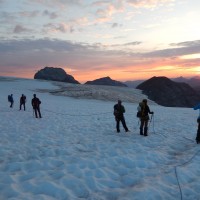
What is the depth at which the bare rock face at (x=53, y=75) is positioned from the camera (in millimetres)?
160712

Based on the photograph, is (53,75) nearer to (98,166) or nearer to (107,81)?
(107,81)

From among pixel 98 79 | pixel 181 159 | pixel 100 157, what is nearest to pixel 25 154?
pixel 100 157

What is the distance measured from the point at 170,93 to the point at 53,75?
72.4 m

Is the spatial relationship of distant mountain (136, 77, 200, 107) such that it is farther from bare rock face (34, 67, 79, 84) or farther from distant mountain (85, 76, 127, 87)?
distant mountain (85, 76, 127, 87)

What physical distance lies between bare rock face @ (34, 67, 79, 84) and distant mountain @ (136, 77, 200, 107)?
54380mm

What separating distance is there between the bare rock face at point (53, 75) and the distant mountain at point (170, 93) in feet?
178

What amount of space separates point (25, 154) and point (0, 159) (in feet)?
3.85

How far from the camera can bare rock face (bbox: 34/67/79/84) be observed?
527 ft

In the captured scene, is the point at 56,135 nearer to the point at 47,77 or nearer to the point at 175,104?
the point at 175,104

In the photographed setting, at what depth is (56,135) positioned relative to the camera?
711 inches

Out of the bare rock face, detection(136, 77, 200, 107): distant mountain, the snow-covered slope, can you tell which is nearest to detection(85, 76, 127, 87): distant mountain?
the bare rock face

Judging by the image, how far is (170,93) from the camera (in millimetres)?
113375

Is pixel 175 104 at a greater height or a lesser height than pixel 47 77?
lesser

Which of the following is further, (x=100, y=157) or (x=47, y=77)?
(x=47, y=77)
